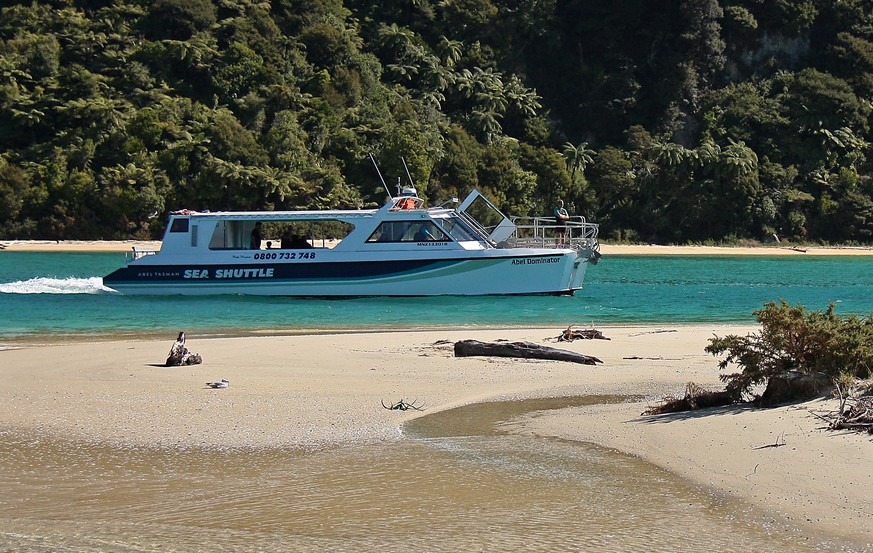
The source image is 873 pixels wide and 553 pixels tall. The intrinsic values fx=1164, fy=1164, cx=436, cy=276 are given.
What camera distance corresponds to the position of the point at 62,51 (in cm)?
7631

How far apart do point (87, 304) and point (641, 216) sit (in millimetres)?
51297

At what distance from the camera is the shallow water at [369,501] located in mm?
7742

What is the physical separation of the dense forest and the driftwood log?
165ft

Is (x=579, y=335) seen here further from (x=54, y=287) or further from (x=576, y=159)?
(x=576, y=159)

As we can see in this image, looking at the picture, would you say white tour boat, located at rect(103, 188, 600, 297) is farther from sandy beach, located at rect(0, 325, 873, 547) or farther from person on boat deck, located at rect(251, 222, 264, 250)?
sandy beach, located at rect(0, 325, 873, 547)

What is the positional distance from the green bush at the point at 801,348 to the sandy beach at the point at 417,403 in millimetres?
585

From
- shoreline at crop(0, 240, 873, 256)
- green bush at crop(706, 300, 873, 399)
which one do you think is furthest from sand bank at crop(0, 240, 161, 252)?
green bush at crop(706, 300, 873, 399)

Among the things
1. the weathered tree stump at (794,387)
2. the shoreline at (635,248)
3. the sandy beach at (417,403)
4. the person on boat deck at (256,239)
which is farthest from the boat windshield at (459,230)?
the shoreline at (635,248)

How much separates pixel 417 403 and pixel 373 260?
1881 cm

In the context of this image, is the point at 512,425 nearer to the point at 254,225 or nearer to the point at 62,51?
the point at 254,225

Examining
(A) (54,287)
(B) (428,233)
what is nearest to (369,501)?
(B) (428,233)

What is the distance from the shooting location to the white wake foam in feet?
106

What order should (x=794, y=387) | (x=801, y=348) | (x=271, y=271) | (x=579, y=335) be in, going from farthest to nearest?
(x=271, y=271), (x=579, y=335), (x=801, y=348), (x=794, y=387)

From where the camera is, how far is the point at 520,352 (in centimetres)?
1588
